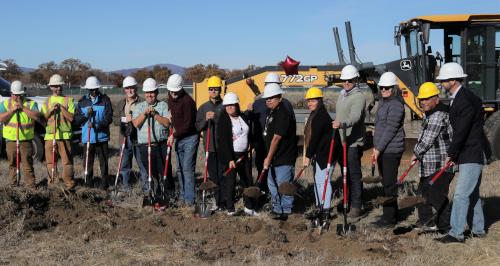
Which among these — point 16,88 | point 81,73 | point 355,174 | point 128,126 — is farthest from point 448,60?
point 81,73

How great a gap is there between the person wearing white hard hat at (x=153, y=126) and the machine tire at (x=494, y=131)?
7.10 meters

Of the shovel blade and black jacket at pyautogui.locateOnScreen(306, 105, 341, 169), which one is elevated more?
black jacket at pyautogui.locateOnScreen(306, 105, 341, 169)

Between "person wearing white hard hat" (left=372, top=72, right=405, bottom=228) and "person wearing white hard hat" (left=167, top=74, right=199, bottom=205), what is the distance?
8.74 ft

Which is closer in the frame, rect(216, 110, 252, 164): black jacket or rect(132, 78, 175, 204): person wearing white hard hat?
rect(216, 110, 252, 164): black jacket

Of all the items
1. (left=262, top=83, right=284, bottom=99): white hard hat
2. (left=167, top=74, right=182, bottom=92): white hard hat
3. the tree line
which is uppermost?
the tree line

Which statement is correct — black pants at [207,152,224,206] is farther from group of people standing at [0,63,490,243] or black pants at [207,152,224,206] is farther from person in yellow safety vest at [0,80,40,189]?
person in yellow safety vest at [0,80,40,189]

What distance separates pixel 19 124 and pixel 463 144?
6.40 meters

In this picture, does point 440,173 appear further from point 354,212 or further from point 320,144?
point 354,212

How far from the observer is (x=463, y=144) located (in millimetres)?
6430

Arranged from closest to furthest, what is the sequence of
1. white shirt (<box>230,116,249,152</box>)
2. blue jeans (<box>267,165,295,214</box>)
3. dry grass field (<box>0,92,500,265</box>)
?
dry grass field (<box>0,92,500,265</box>), blue jeans (<box>267,165,295,214</box>), white shirt (<box>230,116,249,152</box>)

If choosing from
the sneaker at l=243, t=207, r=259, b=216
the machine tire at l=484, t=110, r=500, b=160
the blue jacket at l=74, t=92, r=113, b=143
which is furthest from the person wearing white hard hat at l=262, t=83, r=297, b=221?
the machine tire at l=484, t=110, r=500, b=160

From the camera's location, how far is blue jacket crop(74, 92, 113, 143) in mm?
9195

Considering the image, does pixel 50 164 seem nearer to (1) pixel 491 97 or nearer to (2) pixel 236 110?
(2) pixel 236 110

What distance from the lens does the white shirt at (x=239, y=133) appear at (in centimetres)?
805
